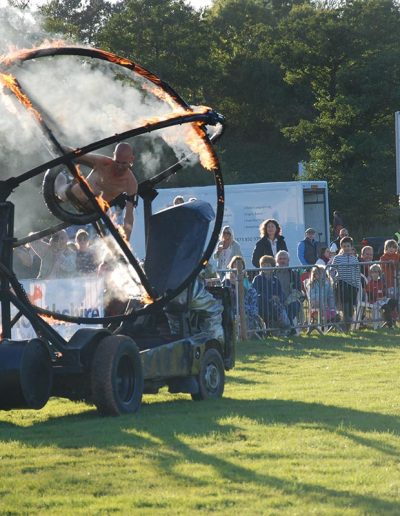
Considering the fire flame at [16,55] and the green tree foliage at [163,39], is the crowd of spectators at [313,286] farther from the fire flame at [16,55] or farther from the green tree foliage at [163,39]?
the green tree foliage at [163,39]

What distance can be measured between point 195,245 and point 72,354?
2.02 metres

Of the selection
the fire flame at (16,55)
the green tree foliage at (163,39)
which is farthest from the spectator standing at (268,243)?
the green tree foliage at (163,39)

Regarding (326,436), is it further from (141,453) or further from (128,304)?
(128,304)

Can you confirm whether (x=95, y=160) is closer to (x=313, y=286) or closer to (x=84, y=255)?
(x=84, y=255)

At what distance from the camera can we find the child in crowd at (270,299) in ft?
69.7

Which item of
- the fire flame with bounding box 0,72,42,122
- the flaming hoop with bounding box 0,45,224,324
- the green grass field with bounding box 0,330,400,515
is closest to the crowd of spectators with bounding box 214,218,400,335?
the green grass field with bounding box 0,330,400,515

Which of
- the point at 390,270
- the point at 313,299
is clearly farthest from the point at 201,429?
→ the point at 390,270

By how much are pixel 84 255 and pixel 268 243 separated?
546 centimetres

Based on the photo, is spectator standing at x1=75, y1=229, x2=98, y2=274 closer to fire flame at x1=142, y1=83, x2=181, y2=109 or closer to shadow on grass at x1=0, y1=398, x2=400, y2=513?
fire flame at x1=142, y1=83, x2=181, y2=109

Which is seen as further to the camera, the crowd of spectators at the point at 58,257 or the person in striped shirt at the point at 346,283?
the person in striped shirt at the point at 346,283

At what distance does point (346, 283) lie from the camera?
22.5m

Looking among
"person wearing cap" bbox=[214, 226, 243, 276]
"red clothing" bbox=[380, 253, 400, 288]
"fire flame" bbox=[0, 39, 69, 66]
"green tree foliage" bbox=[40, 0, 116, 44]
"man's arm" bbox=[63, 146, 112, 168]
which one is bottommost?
"red clothing" bbox=[380, 253, 400, 288]

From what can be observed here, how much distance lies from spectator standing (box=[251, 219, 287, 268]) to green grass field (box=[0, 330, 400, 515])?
8320 millimetres

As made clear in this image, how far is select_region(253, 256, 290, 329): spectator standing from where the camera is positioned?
69.7 feet
